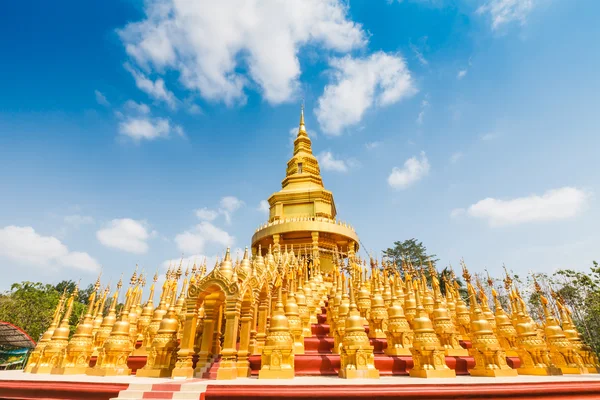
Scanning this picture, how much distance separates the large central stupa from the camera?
24.0 metres

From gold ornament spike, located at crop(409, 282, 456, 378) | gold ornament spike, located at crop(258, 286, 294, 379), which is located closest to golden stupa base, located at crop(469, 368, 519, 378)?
gold ornament spike, located at crop(409, 282, 456, 378)

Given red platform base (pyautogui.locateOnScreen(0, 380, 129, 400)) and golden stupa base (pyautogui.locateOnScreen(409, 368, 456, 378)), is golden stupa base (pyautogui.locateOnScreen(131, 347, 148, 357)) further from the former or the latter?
golden stupa base (pyautogui.locateOnScreen(409, 368, 456, 378))

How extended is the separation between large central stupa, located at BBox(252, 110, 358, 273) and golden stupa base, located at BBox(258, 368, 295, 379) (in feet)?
37.1

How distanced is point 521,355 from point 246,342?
6.85 m

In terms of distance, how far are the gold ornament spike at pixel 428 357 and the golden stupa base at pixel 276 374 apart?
2.77 metres

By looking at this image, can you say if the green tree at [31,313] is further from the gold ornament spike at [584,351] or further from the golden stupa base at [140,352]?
the gold ornament spike at [584,351]

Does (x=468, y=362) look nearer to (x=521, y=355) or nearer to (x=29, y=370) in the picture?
(x=521, y=355)

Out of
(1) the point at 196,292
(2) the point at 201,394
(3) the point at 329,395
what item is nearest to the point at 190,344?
(1) the point at 196,292

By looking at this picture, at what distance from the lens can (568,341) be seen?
27.9 feet

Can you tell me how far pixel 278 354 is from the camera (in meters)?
6.79

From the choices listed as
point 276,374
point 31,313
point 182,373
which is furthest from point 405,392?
point 31,313

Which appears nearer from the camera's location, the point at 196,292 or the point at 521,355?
the point at 196,292

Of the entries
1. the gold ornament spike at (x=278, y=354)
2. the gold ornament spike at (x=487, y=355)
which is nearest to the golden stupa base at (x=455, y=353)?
the gold ornament spike at (x=487, y=355)

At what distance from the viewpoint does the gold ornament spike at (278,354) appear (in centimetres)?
659
